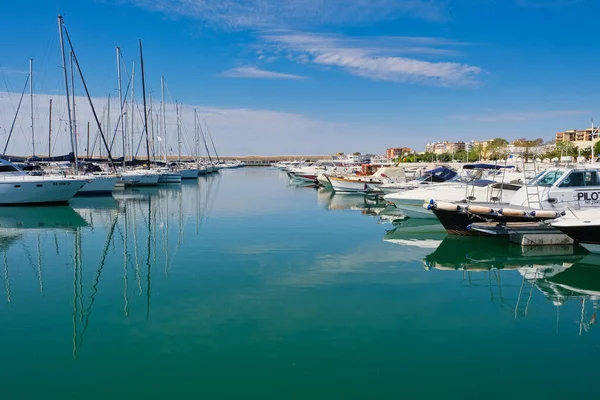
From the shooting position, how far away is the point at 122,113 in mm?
54250

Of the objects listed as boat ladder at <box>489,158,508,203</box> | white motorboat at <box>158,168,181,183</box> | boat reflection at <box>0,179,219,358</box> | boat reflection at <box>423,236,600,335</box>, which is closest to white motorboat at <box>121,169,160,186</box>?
white motorboat at <box>158,168,181,183</box>

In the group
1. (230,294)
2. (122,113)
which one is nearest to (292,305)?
(230,294)

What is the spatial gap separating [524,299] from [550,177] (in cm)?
826

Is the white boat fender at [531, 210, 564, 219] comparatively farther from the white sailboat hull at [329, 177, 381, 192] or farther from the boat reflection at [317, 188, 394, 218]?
the white sailboat hull at [329, 177, 381, 192]

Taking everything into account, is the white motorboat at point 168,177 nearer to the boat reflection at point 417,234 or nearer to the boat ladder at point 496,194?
the boat reflection at point 417,234

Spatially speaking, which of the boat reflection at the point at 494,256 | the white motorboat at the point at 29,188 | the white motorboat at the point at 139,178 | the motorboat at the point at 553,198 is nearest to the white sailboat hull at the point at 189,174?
the white motorboat at the point at 139,178

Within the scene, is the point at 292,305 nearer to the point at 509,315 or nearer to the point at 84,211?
the point at 509,315

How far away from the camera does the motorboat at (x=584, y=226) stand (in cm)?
1480

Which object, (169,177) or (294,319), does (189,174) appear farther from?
(294,319)

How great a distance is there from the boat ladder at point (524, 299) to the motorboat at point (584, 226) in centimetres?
304

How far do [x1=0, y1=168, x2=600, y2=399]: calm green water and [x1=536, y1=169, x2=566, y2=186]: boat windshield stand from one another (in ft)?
8.32

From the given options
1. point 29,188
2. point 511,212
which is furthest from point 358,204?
point 29,188

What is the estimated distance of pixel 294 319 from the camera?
980cm

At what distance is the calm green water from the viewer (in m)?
7.29
